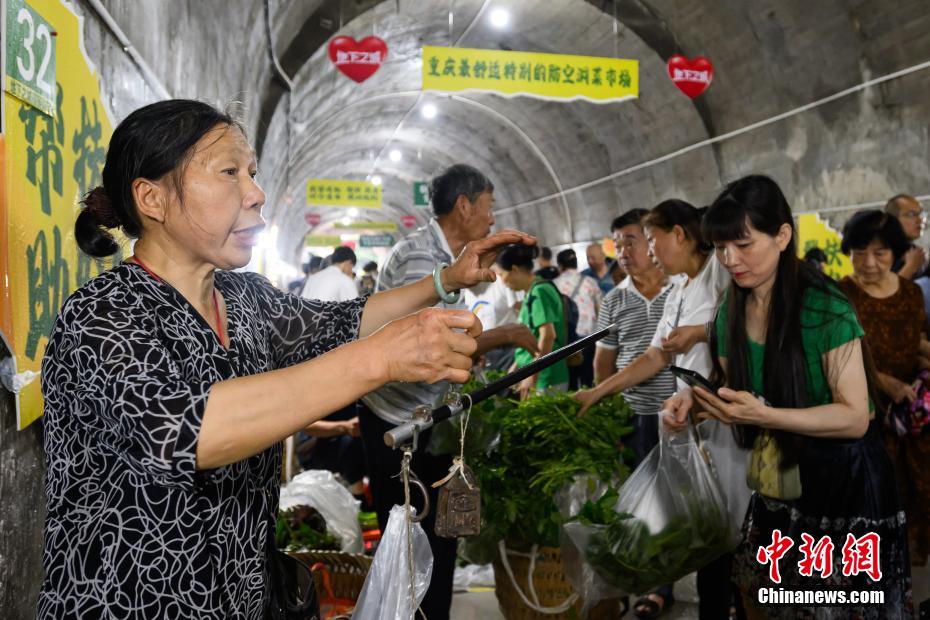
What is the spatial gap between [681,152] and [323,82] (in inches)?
261

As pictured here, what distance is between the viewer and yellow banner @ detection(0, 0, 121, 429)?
1.98m

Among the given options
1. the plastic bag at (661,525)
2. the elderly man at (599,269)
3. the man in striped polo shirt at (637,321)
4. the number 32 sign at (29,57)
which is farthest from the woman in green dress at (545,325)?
the elderly man at (599,269)

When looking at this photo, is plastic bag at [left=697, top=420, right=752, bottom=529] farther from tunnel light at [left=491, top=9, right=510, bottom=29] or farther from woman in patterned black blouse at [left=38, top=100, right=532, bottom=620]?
tunnel light at [left=491, top=9, right=510, bottom=29]

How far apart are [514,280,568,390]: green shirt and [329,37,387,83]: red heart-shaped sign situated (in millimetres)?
4325

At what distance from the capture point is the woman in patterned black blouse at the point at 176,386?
144 centimetres

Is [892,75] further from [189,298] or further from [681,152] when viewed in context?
[189,298]

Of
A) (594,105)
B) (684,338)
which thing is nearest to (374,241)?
(594,105)

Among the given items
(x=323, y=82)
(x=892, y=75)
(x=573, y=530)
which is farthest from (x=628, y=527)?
(x=323, y=82)

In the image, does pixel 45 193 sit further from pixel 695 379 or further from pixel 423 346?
pixel 695 379

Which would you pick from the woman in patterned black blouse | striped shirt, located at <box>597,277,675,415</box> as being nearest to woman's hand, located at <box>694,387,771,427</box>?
the woman in patterned black blouse

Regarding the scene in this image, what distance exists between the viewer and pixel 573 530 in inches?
137

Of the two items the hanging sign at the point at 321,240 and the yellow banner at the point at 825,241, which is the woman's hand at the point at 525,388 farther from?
the hanging sign at the point at 321,240

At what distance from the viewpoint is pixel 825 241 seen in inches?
441

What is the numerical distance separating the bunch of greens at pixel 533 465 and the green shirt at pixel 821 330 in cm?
128
